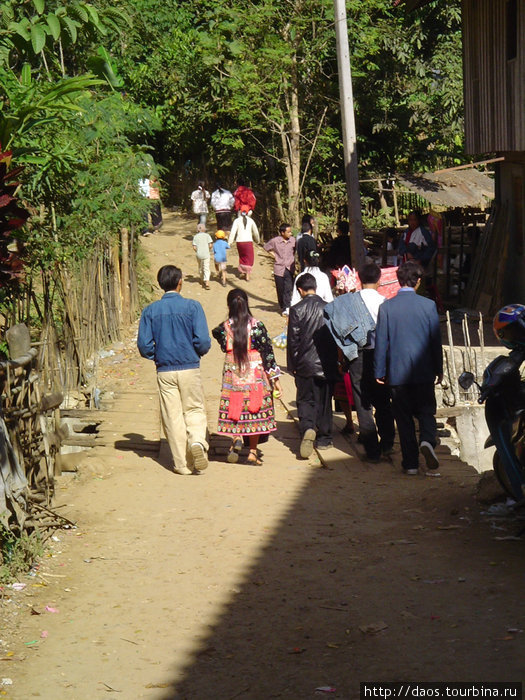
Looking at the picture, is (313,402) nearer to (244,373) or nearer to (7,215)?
(244,373)

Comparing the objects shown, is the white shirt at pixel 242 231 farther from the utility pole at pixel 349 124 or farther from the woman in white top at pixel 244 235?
the utility pole at pixel 349 124

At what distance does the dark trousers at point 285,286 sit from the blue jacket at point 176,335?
8746 mm

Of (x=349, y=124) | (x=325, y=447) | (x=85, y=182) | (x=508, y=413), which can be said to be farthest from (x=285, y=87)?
(x=508, y=413)

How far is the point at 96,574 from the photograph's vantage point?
20.6ft

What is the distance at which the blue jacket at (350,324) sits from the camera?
9.00 m

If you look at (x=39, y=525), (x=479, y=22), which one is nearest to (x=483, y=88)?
(x=479, y=22)

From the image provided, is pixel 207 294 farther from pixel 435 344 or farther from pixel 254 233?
pixel 435 344

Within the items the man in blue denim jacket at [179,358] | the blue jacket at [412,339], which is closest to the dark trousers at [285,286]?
the man in blue denim jacket at [179,358]

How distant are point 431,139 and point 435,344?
1879 centimetres

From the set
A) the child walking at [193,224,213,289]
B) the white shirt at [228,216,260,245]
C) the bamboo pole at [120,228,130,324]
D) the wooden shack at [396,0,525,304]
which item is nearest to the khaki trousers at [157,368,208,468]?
the bamboo pole at [120,228,130,324]

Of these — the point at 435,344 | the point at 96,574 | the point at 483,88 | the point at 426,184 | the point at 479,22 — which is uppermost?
the point at 479,22

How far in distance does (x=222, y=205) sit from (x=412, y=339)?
53.1 ft

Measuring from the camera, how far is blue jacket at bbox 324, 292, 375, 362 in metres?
9.00

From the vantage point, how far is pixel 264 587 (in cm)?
593
